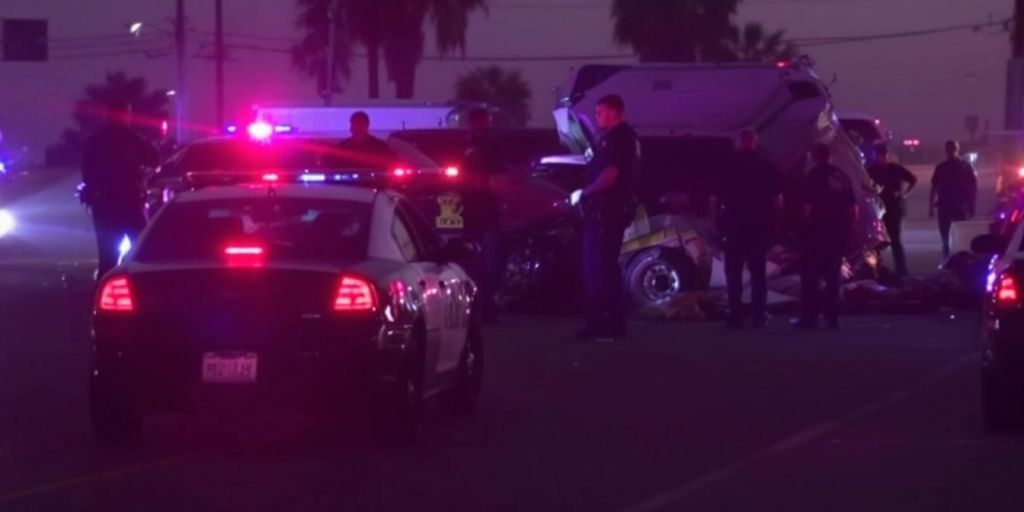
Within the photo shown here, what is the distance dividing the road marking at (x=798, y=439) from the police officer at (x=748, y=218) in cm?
304

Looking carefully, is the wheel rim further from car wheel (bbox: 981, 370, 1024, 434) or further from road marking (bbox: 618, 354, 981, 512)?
car wheel (bbox: 981, 370, 1024, 434)

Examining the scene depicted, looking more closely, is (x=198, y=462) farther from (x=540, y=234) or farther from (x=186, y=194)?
(x=540, y=234)

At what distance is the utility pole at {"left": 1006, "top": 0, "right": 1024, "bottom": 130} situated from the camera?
37.2 metres

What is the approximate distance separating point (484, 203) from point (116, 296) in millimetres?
8174

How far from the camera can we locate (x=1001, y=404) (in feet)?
38.3

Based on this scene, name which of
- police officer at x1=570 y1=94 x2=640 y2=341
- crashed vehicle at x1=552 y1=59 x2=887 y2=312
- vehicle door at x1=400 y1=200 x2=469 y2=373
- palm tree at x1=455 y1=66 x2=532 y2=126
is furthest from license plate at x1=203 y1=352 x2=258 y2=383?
palm tree at x1=455 y1=66 x2=532 y2=126

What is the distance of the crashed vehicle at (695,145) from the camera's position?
20.2m

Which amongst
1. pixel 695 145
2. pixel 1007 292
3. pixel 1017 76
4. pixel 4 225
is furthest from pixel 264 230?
pixel 1017 76

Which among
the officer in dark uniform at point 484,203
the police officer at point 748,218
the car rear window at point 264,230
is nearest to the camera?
the car rear window at point 264,230

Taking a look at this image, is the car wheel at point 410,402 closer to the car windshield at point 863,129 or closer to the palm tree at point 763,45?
the car windshield at point 863,129

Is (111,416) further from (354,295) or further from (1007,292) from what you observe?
(1007,292)

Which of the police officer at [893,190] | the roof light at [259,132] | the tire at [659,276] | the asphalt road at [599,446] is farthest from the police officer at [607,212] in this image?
the police officer at [893,190]

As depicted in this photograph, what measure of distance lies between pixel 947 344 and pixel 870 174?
8.09 metres

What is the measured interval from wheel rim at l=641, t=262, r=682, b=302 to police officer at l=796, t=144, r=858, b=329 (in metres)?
1.65
